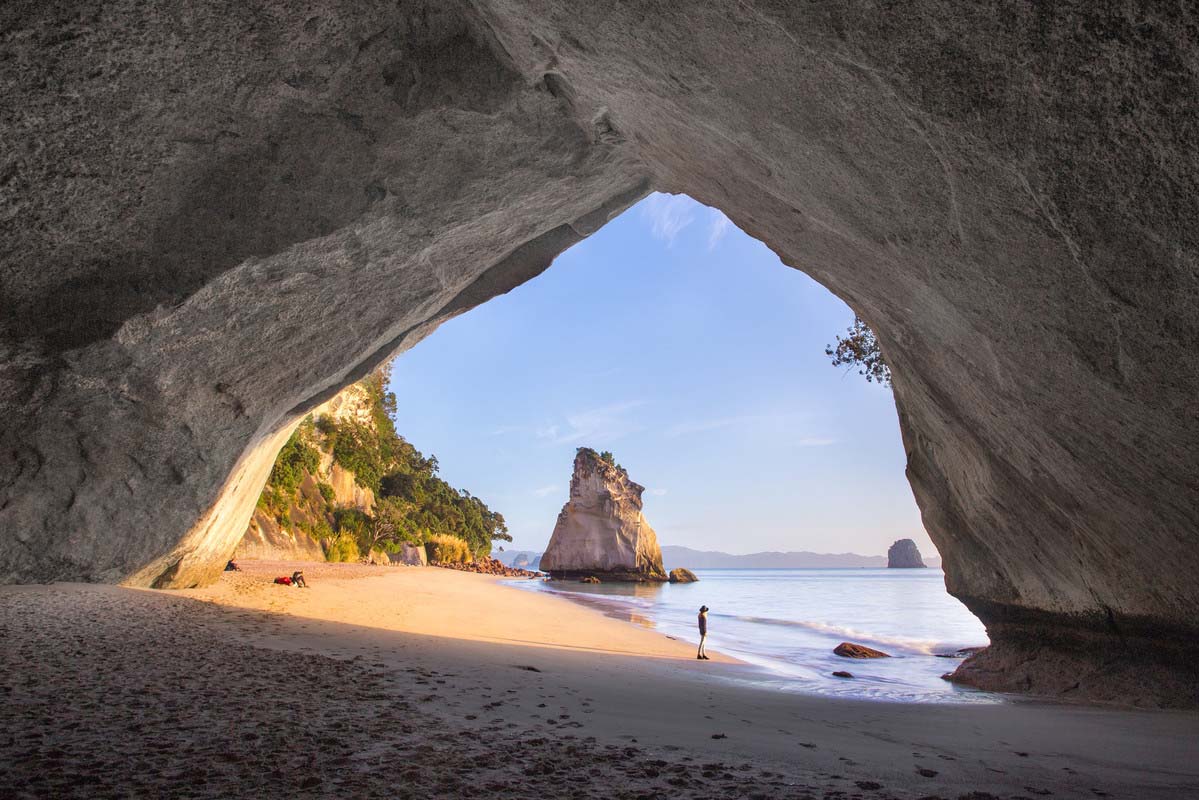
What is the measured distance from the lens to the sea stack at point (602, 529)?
61875 mm

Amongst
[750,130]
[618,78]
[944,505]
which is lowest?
[944,505]

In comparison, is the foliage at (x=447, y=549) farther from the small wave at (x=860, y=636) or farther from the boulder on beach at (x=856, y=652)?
the boulder on beach at (x=856, y=652)

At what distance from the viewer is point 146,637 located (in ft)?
18.4

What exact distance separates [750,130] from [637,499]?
6069cm

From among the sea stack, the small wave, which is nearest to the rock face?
the sea stack

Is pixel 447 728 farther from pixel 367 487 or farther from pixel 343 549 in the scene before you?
pixel 367 487

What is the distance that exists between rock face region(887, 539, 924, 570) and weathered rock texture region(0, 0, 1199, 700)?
18575 cm

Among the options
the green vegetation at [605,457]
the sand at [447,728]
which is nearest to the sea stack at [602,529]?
the green vegetation at [605,457]

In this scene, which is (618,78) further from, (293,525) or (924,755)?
(293,525)

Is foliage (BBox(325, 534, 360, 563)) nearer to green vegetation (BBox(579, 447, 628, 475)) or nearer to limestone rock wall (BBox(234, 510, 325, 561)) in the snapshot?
limestone rock wall (BBox(234, 510, 325, 561))

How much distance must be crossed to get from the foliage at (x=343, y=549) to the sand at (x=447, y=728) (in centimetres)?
2365

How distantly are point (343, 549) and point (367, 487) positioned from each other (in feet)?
17.7

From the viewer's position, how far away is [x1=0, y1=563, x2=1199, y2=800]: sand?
2.74m

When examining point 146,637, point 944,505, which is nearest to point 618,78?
point 146,637
